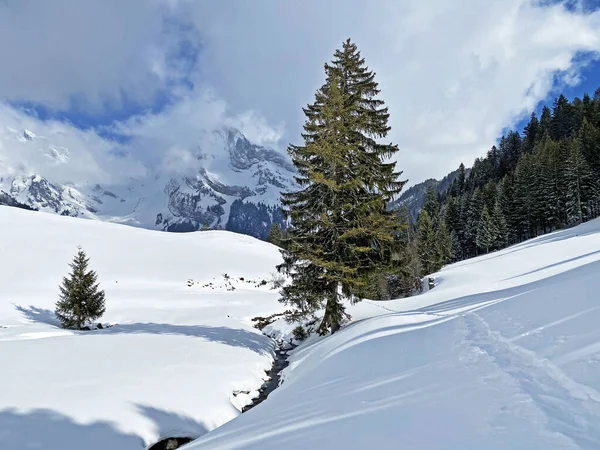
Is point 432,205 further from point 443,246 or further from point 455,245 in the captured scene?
point 443,246

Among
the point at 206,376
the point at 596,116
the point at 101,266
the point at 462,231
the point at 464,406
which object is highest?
the point at 596,116

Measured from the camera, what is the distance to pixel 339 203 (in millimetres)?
12523

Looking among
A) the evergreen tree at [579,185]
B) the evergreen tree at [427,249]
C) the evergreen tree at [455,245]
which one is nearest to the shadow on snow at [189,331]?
the evergreen tree at [427,249]

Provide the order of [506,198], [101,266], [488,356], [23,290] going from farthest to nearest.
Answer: [506,198], [101,266], [23,290], [488,356]

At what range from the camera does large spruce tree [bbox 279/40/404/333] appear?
12.1m

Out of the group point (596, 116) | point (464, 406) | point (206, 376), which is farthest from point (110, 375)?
point (596, 116)

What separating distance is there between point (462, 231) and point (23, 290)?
68677 mm

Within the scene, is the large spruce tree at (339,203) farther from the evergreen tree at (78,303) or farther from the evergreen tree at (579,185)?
the evergreen tree at (579,185)

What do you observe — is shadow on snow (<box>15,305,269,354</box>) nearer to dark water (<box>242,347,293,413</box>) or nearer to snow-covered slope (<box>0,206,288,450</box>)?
snow-covered slope (<box>0,206,288,450</box>)

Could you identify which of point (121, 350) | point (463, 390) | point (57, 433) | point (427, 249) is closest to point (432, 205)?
point (427, 249)

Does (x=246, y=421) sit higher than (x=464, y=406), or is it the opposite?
(x=464, y=406)

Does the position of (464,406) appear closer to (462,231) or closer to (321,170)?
(321,170)

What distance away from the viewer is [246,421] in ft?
17.4

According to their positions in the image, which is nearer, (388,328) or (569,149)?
(388,328)
